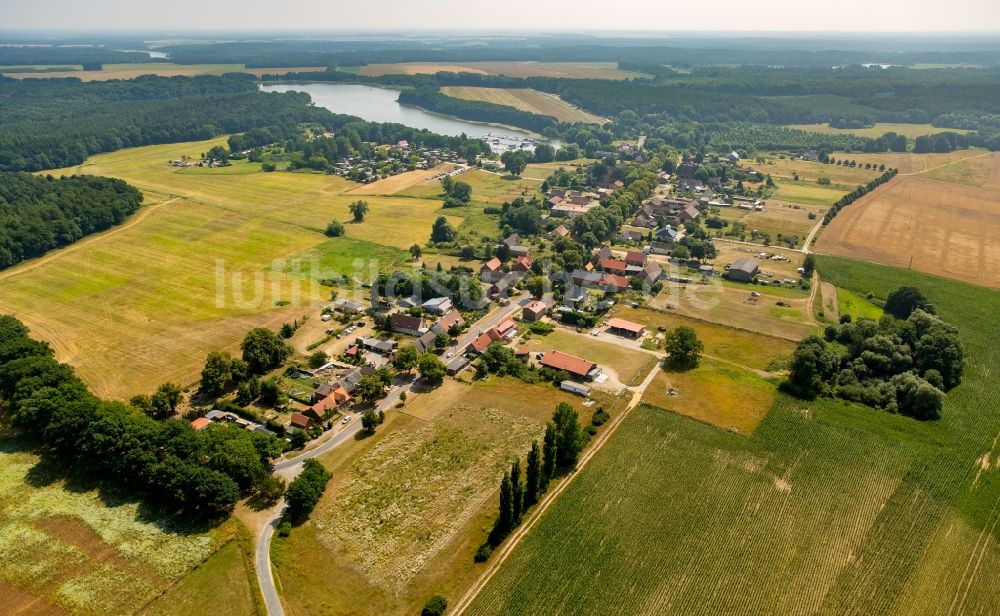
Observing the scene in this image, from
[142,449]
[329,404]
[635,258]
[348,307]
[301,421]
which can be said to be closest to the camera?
[142,449]

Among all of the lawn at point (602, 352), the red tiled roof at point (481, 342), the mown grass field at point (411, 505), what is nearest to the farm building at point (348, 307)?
the red tiled roof at point (481, 342)

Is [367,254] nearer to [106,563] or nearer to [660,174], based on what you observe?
[106,563]

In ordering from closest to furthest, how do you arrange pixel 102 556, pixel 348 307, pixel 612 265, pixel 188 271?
pixel 102 556, pixel 348 307, pixel 188 271, pixel 612 265

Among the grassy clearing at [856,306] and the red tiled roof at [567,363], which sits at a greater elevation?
the grassy clearing at [856,306]

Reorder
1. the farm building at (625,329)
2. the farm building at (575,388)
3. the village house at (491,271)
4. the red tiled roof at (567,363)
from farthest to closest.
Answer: the village house at (491,271)
the farm building at (625,329)
the red tiled roof at (567,363)
the farm building at (575,388)

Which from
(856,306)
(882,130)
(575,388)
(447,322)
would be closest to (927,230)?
(856,306)

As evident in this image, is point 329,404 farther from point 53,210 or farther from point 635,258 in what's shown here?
point 53,210

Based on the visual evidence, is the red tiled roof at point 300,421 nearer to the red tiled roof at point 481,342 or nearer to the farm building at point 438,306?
the red tiled roof at point 481,342
